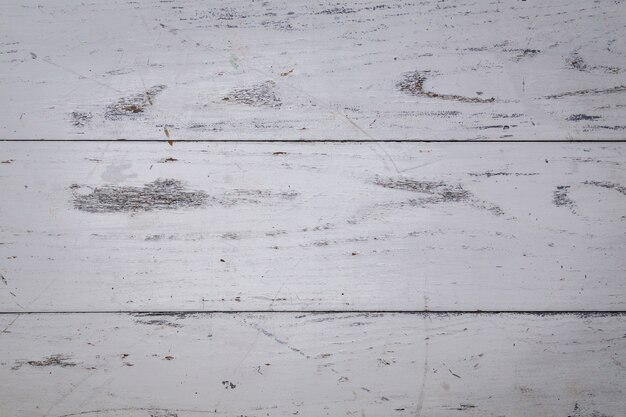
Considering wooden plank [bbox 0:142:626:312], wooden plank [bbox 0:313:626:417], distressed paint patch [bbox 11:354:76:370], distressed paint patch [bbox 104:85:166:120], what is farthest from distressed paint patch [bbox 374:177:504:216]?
distressed paint patch [bbox 11:354:76:370]

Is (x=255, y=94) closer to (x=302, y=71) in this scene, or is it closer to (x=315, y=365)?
(x=302, y=71)

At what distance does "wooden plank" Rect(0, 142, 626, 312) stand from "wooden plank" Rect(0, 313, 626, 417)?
0.04 m

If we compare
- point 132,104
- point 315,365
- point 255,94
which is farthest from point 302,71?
point 315,365

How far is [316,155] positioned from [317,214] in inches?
2.1

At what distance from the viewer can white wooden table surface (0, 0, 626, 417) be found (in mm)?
418

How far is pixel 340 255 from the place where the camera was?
422mm

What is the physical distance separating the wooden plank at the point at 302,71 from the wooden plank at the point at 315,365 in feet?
0.58

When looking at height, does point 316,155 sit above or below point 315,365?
above

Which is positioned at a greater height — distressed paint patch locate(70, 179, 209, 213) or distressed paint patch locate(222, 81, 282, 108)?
distressed paint patch locate(222, 81, 282, 108)

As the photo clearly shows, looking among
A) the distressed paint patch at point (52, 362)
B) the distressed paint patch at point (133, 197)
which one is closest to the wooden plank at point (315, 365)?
the distressed paint patch at point (52, 362)

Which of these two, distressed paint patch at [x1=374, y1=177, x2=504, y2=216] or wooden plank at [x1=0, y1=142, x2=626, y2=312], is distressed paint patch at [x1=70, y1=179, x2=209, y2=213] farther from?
distressed paint patch at [x1=374, y1=177, x2=504, y2=216]

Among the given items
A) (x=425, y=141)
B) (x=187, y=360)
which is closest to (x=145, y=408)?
(x=187, y=360)

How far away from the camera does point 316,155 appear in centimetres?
42

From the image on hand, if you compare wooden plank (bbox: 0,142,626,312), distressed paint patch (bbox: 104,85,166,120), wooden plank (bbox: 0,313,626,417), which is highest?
distressed paint patch (bbox: 104,85,166,120)
